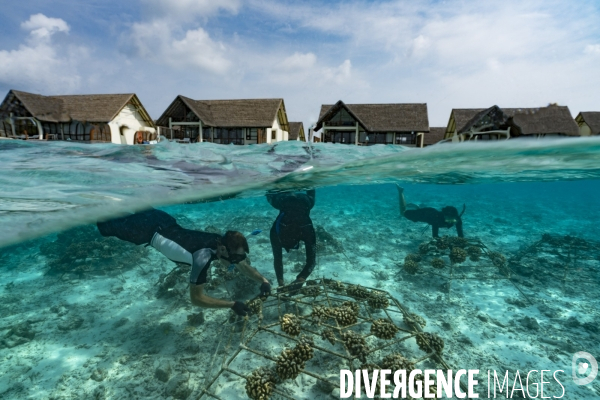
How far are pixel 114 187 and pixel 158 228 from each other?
88.4 inches

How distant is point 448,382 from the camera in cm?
502

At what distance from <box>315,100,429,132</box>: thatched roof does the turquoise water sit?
15.6m

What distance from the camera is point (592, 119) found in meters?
27.5

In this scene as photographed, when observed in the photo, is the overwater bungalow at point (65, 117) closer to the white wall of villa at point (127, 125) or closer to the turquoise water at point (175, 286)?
the white wall of villa at point (127, 125)

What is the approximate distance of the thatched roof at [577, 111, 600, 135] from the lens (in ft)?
86.8

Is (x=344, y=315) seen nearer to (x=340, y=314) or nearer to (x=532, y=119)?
(x=340, y=314)

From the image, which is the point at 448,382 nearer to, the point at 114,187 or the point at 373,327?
the point at 373,327

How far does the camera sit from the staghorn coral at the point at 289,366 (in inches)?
182

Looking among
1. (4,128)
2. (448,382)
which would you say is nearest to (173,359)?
(448,382)

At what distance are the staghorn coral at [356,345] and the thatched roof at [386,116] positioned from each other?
22586 mm

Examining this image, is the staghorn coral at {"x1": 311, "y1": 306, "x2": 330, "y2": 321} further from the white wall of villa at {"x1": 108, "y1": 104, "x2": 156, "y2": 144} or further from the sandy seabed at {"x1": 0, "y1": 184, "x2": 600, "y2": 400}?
the white wall of villa at {"x1": 108, "y1": 104, "x2": 156, "y2": 144}

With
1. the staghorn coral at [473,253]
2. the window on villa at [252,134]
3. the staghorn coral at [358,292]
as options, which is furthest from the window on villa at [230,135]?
the staghorn coral at [358,292]

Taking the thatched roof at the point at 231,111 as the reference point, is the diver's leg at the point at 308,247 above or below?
below

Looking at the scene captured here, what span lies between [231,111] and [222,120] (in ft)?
4.81
